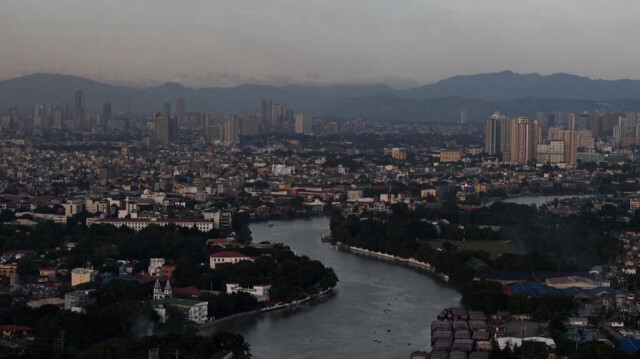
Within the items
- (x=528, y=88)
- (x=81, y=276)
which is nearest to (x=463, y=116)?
(x=528, y=88)

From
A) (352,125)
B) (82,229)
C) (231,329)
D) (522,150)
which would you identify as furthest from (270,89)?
(231,329)

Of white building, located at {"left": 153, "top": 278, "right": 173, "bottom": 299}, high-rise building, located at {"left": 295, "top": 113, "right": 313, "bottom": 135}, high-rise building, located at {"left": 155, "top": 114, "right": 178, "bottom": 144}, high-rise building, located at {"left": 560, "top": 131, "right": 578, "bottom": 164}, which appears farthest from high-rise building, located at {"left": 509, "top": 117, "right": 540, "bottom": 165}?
white building, located at {"left": 153, "top": 278, "right": 173, "bottom": 299}

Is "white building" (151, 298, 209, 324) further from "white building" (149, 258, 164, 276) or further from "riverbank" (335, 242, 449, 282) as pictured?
"riverbank" (335, 242, 449, 282)

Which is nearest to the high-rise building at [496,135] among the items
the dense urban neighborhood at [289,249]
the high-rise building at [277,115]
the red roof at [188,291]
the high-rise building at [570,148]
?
the dense urban neighborhood at [289,249]

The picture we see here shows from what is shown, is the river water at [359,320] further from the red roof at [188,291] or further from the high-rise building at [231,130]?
the high-rise building at [231,130]

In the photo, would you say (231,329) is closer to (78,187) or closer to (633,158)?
(78,187)
